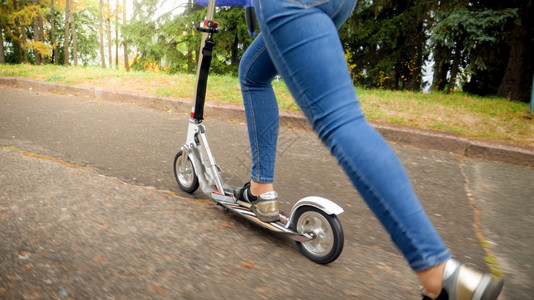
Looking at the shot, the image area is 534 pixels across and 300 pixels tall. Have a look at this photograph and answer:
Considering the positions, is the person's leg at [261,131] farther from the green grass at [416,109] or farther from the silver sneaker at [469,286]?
the green grass at [416,109]

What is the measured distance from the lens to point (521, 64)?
1016 cm

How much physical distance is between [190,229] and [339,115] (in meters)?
1.19

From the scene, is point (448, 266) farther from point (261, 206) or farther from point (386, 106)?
point (386, 106)

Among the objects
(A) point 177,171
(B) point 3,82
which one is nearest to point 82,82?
(B) point 3,82

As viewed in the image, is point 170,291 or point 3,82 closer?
point 170,291

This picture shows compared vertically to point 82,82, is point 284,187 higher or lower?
lower

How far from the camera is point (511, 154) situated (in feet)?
14.2

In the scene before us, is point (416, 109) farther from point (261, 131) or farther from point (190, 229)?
point (190, 229)

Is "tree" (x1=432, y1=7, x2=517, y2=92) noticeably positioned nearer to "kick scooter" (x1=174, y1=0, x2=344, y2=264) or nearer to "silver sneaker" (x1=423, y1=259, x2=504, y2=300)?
"kick scooter" (x1=174, y1=0, x2=344, y2=264)

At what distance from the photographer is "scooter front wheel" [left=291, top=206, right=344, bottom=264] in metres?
1.72

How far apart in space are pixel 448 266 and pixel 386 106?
19.4ft

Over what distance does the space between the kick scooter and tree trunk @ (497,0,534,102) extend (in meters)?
9.86

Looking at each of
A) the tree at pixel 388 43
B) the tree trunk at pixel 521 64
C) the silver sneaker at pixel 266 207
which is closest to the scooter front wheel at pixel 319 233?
the silver sneaker at pixel 266 207

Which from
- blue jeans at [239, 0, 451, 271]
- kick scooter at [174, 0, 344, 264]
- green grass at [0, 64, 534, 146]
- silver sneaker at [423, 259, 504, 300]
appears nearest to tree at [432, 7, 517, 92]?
green grass at [0, 64, 534, 146]
